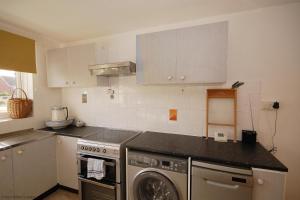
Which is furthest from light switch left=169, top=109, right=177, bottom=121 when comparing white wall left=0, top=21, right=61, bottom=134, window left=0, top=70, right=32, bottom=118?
window left=0, top=70, right=32, bottom=118

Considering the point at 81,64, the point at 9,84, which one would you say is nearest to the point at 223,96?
the point at 81,64

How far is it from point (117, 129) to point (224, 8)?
6.43ft

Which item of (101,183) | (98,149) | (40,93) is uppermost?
(40,93)

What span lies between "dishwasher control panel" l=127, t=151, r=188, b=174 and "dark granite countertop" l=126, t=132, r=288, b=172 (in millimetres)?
49

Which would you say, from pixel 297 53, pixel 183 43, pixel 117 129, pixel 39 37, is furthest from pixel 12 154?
pixel 297 53

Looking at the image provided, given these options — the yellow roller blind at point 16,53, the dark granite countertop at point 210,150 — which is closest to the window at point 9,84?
the yellow roller blind at point 16,53

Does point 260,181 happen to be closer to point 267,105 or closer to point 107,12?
point 267,105

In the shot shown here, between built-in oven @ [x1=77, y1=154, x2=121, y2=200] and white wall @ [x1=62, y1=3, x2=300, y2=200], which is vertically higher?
white wall @ [x1=62, y1=3, x2=300, y2=200]

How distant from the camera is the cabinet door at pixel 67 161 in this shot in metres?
2.00

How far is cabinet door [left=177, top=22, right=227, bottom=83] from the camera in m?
1.42

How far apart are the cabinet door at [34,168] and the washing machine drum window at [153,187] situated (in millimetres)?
1302

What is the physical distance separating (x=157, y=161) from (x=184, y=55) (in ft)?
3.50

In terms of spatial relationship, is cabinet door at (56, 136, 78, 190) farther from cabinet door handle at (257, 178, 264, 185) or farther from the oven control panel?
cabinet door handle at (257, 178, 264, 185)

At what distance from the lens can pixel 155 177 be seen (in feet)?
4.57
